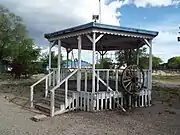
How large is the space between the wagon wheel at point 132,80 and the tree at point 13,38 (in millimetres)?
19556

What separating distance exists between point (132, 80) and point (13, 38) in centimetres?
2562

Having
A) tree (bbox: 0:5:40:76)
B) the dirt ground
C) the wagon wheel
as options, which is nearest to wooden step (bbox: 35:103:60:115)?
the dirt ground

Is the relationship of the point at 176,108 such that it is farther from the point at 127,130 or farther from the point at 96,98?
the point at 127,130

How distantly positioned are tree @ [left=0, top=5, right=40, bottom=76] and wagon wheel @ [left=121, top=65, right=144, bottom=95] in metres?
19.6

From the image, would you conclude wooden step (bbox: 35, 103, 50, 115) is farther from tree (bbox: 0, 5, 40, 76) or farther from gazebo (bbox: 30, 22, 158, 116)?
tree (bbox: 0, 5, 40, 76)

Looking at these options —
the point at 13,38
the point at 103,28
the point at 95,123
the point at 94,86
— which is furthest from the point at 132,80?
the point at 13,38

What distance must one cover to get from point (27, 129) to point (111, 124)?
2199mm

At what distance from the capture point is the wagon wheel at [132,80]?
800 centimetres

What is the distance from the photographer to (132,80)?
8.18 meters

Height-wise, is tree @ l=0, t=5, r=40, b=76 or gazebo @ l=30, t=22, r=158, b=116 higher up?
tree @ l=0, t=5, r=40, b=76

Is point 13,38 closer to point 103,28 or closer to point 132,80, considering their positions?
point 103,28

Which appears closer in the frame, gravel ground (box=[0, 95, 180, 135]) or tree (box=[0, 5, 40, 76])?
gravel ground (box=[0, 95, 180, 135])

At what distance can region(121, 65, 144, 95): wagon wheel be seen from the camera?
26.2ft

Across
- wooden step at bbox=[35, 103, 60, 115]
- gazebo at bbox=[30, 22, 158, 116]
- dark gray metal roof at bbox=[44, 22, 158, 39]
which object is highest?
dark gray metal roof at bbox=[44, 22, 158, 39]
